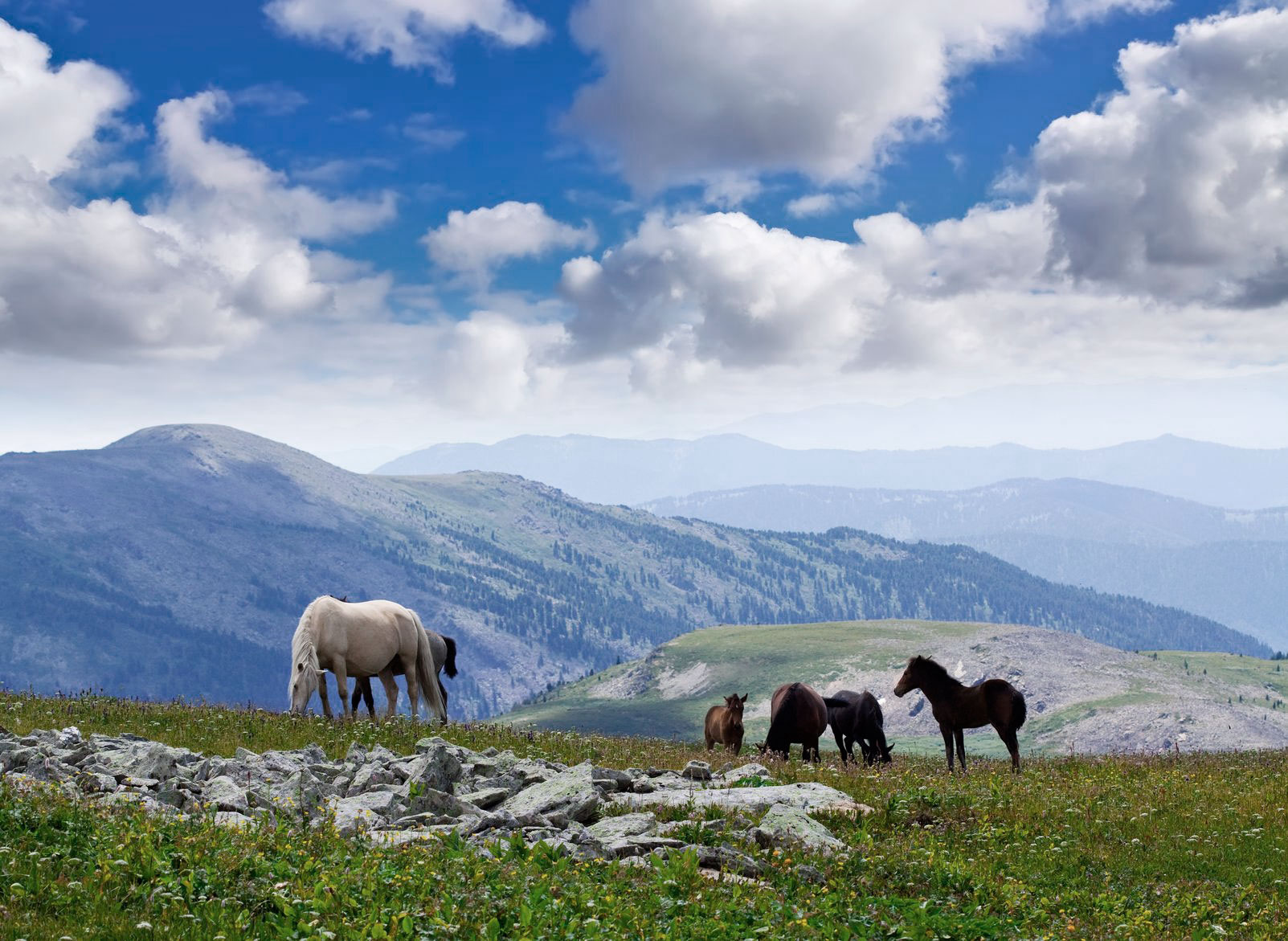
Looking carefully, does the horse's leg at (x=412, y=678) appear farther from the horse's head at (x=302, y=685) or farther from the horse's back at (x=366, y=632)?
the horse's head at (x=302, y=685)

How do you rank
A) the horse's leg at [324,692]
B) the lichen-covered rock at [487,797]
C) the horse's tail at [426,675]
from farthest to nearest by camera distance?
1. the horse's tail at [426,675]
2. the horse's leg at [324,692]
3. the lichen-covered rock at [487,797]

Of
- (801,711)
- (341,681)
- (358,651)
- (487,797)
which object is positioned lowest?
(801,711)

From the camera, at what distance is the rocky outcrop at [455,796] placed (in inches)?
505

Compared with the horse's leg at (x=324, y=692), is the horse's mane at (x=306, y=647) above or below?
above

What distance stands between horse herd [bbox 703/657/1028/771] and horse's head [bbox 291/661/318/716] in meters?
10.8

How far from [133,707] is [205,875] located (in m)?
16.9

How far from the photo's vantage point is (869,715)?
28.7 m

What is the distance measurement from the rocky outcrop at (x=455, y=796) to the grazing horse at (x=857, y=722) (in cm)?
1094

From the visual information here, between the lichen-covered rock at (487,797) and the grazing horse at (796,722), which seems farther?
the grazing horse at (796,722)

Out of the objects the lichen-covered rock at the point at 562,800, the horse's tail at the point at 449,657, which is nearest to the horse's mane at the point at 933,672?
the lichen-covered rock at the point at 562,800

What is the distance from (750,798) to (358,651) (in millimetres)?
17805

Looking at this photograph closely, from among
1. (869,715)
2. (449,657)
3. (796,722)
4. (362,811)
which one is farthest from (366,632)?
(362,811)

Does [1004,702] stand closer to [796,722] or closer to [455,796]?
[796,722]

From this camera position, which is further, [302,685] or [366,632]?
[366,632]
